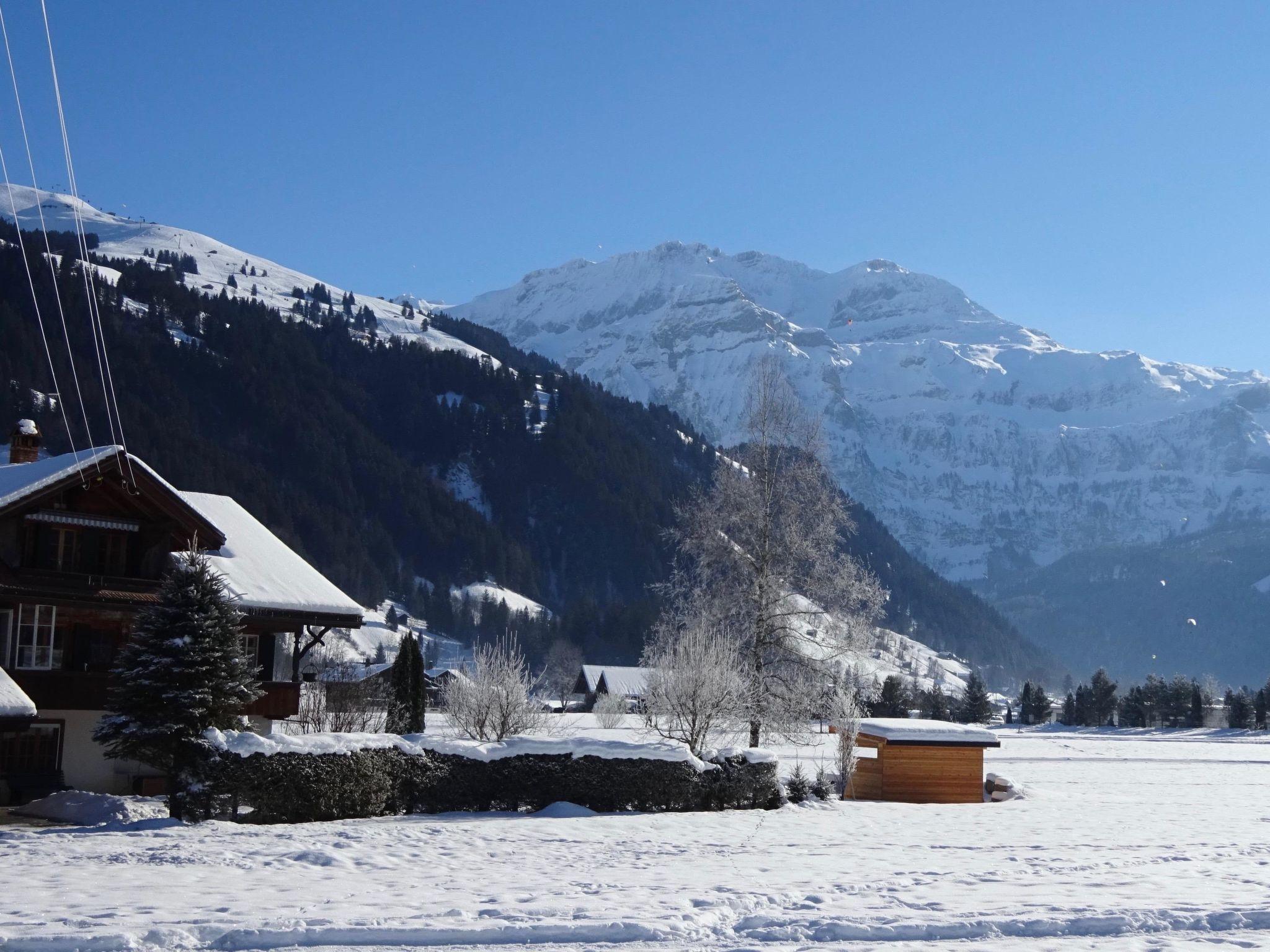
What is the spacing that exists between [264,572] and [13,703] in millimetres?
7422

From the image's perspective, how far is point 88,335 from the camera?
168250 millimetres

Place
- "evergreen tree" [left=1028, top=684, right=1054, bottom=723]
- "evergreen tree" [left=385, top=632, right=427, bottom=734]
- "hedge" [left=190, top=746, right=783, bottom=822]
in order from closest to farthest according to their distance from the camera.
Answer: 1. "hedge" [left=190, top=746, right=783, bottom=822]
2. "evergreen tree" [left=385, top=632, right=427, bottom=734]
3. "evergreen tree" [left=1028, top=684, right=1054, bottom=723]

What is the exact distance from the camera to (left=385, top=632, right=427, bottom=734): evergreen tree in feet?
98.6

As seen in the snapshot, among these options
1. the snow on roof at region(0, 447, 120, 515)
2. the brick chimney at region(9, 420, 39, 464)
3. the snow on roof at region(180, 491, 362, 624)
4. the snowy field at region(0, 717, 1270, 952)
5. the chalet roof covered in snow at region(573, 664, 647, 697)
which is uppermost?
the brick chimney at region(9, 420, 39, 464)

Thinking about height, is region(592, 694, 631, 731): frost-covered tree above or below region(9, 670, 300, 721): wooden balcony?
below

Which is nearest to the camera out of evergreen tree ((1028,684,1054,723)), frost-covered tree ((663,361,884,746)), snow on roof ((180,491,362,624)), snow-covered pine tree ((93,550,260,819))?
snow-covered pine tree ((93,550,260,819))

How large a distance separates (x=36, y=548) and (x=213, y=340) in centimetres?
18193

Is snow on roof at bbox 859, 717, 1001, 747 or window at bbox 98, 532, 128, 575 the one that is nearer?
window at bbox 98, 532, 128, 575

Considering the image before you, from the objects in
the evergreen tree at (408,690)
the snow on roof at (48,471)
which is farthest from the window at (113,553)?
the evergreen tree at (408,690)

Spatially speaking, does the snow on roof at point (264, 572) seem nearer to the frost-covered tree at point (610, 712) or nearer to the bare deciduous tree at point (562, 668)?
the frost-covered tree at point (610, 712)

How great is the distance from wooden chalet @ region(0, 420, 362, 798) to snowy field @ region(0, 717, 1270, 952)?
21.1 ft

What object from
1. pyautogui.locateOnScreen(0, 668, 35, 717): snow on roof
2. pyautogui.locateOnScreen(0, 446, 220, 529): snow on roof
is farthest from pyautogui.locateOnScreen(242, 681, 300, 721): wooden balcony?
pyautogui.locateOnScreen(0, 668, 35, 717): snow on roof

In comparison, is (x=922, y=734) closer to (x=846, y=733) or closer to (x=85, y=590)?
(x=846, y=733)

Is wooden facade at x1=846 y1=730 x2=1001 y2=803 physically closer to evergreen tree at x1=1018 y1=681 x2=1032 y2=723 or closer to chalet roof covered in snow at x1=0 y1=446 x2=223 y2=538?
chalet roof covered in snow at x1=0 y1=446 x2=223 y2=538
